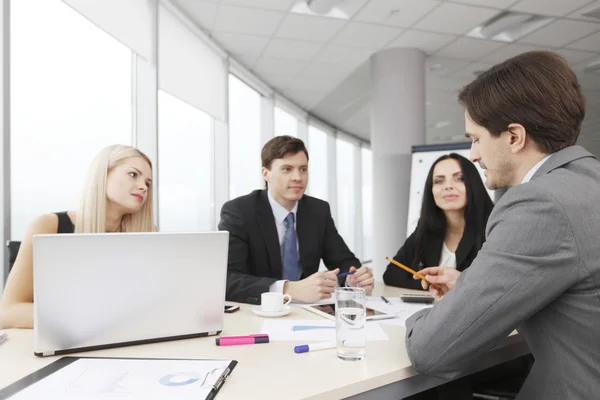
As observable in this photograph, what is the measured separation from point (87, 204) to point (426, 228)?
5.19 ft

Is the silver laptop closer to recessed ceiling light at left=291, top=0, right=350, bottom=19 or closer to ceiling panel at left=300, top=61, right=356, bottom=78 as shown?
recessed ceiling light at left=291, top=0, right=350, bottom=19

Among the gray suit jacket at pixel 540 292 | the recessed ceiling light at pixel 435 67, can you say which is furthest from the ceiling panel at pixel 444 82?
the gray suit jacket at pixel 540 292

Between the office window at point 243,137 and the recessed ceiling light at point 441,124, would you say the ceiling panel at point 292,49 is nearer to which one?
the office window at point 243,137

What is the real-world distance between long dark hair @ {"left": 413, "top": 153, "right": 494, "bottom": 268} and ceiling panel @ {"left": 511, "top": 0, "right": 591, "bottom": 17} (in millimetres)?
2278

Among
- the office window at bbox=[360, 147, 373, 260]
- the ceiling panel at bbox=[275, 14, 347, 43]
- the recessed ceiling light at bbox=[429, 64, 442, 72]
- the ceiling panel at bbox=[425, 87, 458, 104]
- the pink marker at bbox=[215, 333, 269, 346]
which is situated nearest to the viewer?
the pink marker at bbox=[215, 333, 269, 346]

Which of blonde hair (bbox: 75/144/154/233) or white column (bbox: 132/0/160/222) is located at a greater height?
white column (bbox: 132/0/160/222)

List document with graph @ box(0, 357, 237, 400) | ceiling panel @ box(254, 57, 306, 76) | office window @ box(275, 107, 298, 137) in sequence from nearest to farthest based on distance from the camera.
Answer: document with graph @ box(0, 357, 237, 400) → ceiling panel @ box(254, 57, 306, 76) → office window @ box(275, 107, 298, 137)

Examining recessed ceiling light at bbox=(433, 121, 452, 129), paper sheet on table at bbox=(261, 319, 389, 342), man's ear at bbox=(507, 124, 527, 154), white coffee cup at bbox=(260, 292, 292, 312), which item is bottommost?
paper sheet on table at bbox=(261, 319, 389, 342)

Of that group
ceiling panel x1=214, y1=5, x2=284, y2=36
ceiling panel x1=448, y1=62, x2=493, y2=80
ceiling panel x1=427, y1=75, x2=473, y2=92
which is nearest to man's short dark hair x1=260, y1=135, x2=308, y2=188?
ceiling panel x1=214, y1=5, x2=284, y2=36

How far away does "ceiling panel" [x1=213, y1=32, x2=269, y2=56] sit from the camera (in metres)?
4.11

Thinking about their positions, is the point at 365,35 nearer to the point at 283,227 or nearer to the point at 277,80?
the point at 277,80

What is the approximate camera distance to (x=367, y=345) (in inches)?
40.8

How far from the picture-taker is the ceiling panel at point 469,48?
171 inches

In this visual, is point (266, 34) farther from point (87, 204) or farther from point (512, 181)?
point (512, 181)
